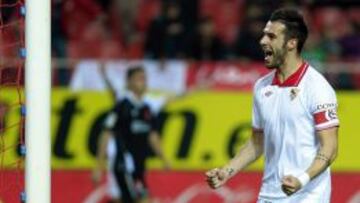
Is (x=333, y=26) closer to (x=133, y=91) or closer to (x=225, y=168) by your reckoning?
(x=133, y=91)

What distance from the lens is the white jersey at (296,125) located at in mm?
6594

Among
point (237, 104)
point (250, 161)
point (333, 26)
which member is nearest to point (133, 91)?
point (237, 104)

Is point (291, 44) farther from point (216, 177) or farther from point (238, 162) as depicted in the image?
point (216, 177)

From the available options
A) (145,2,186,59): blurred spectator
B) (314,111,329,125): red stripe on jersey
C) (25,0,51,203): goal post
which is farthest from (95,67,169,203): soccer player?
(314,111,329,125): red stripe on jersey

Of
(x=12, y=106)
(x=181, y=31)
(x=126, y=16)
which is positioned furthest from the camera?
(x=126, y=16)

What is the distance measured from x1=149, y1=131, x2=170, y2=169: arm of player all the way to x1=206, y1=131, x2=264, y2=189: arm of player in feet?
19.3

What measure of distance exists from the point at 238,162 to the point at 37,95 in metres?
1.24

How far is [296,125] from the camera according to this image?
665 cm

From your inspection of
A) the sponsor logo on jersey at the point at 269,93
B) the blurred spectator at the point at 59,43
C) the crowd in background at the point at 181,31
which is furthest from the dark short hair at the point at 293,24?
the crowd in background at the point at 181,31

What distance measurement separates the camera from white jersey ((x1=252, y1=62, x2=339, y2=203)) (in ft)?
21.6

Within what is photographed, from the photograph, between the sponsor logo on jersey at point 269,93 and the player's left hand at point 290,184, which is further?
the sponsor logo on jersey at point 269,93

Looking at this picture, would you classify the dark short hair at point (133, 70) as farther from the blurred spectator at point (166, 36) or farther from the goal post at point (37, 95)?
the goal post at point (37, 95)

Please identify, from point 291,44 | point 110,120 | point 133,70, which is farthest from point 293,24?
point 110,120

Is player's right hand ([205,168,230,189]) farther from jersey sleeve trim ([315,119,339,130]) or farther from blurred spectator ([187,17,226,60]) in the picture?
blurred spectator ([187,17,226,60])
